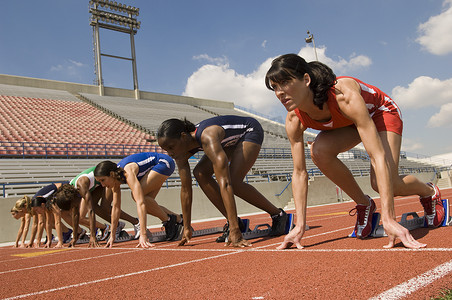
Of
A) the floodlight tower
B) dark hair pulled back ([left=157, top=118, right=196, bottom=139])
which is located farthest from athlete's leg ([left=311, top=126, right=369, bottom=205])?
the floodlight tower

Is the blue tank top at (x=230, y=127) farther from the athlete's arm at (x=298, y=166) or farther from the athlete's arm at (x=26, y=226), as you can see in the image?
the athlete's arm at (x=26, y=226)

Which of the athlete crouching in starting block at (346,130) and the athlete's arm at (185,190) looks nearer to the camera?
the athlete crouching in starting block at (346,130)

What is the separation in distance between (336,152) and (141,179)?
3.51m

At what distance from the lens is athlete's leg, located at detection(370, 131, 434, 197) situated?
8.71 ft

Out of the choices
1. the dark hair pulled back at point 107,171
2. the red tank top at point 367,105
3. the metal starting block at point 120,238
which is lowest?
the metal starting block at point 120,238

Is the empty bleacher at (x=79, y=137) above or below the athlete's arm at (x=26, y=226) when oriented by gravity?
above

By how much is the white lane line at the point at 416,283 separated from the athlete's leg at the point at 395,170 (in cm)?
97

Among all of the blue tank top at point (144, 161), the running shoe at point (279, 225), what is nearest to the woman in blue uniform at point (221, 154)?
the running shoe at point (279, 225)

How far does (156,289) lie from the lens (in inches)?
77.9

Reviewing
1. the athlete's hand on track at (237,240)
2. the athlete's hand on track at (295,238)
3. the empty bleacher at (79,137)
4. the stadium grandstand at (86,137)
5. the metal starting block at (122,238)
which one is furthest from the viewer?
the stadium grandstand at (86,137)

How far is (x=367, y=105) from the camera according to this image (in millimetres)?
2758

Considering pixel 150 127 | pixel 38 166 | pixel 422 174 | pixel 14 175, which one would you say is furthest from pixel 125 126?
pixel 422 174

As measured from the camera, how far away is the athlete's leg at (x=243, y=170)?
408 cm

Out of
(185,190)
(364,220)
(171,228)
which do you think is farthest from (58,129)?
(364,220)
